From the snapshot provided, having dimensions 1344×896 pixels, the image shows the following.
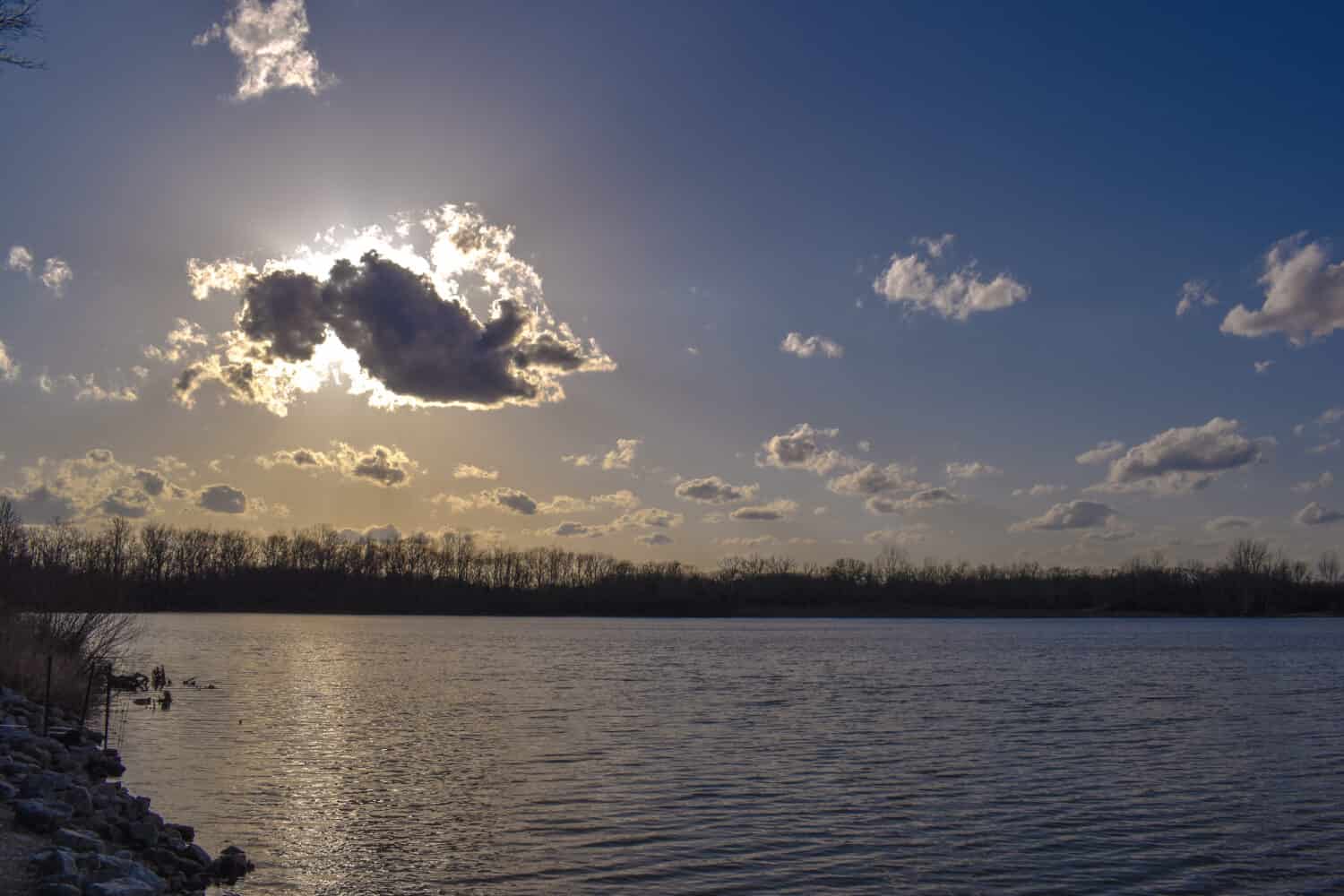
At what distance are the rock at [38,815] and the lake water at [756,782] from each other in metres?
2.92

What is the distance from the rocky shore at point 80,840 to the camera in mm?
13236

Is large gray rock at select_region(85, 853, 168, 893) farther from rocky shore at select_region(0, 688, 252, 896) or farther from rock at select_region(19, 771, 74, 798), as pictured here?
rock at select_region(19, 771, 74, 798)

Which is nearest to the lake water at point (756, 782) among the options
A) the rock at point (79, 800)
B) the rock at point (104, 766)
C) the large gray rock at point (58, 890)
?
the rock at point (104, 766)

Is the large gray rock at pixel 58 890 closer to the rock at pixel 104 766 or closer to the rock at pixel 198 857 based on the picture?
the rock at pixel 198 857

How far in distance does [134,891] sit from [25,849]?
2.60 meters

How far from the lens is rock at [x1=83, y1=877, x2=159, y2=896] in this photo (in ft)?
41.7

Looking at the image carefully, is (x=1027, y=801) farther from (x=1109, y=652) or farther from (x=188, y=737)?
(x=1109, y=652)

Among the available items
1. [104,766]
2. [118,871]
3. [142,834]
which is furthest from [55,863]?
[104,766]

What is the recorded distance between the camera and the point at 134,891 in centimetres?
1316

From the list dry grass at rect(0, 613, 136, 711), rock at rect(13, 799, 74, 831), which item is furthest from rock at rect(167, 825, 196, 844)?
dry grass at rect(0, 613, 136, 711)

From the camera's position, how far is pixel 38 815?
1582 centimetres

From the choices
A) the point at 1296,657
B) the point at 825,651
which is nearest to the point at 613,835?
the point at 825,651

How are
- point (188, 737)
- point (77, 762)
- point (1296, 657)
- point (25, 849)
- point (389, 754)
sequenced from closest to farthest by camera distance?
point (25, 849) < point (77, 762) < point (389, 754) < point (188, 737) < point (1296, 657)

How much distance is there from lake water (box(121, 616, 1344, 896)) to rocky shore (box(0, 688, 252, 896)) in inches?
42.7
